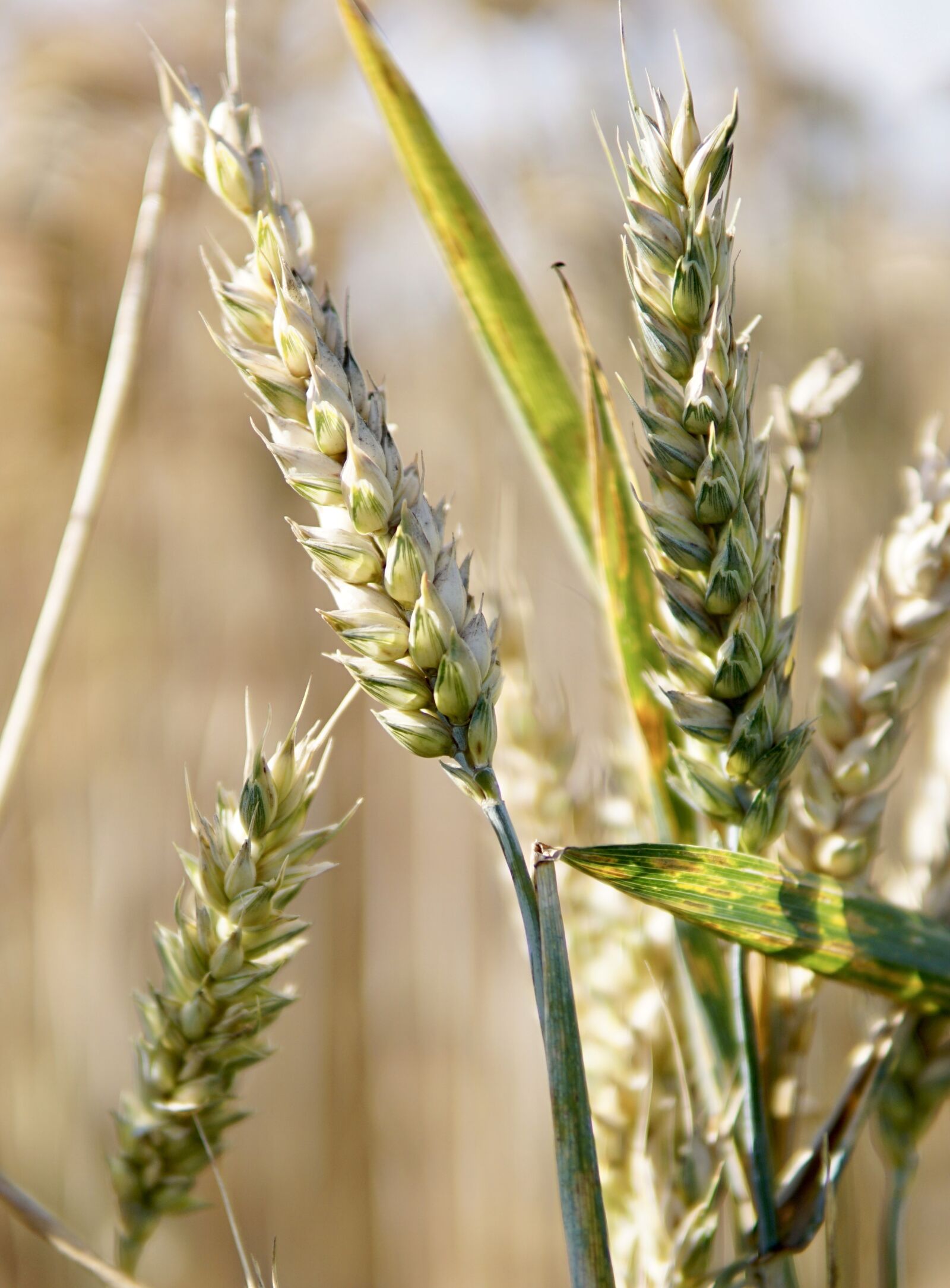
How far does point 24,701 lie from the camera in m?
0.44

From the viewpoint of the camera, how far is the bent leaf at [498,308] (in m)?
0.38

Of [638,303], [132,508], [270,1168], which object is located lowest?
[270,1168]

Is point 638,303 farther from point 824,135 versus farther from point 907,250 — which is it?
point 907,250

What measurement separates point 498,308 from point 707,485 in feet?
0.58

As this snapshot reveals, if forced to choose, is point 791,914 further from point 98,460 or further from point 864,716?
point 98,460

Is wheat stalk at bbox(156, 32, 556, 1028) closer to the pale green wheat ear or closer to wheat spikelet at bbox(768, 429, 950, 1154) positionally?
the pale green wheat ear

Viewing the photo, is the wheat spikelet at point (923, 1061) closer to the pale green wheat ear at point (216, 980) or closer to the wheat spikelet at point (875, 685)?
the wheat spikelet at point (875, 685)

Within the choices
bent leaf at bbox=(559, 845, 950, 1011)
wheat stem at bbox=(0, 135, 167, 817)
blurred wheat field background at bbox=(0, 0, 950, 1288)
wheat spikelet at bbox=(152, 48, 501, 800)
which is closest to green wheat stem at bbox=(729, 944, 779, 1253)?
bent leaf at bbox=(559, 845, 950, 1011)

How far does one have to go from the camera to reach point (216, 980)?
0.31m

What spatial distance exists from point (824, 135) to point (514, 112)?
0.38m

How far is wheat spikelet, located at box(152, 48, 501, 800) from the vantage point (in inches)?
9.5

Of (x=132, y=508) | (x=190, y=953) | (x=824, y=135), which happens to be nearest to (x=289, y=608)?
(x=132, y=508)

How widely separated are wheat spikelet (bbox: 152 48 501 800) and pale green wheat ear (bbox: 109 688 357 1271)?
3 cm

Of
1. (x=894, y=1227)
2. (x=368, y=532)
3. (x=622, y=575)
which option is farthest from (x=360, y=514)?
(x=894, y=1227)
